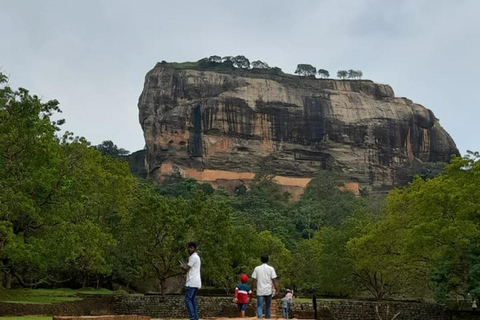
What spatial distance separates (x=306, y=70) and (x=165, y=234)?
93.4 meters

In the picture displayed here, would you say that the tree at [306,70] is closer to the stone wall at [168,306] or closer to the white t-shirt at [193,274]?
the stone wall at [168,306]

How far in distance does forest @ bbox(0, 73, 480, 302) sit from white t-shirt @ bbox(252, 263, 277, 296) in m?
12.2

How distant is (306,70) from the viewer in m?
123

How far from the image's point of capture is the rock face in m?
104

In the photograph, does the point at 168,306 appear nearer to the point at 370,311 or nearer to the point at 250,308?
the point at 250,308

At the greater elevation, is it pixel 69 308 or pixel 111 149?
pixel 111 149

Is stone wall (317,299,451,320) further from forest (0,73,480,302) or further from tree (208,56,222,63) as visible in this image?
tree (208,56,222,63)

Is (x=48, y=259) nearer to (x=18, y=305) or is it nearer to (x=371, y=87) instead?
(x=18, y=305)

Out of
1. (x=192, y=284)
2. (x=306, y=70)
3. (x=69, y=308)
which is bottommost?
(x=69, y=308)

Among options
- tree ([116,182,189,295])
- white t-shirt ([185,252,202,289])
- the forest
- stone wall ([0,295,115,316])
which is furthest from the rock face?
white t-shirt ([185,252,202,289])

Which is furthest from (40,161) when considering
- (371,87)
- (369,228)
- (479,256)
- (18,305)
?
(371,87)

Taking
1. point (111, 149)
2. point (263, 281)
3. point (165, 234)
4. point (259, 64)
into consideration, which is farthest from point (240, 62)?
point (263, 281)

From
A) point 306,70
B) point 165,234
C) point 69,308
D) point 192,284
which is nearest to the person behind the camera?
point 192,284

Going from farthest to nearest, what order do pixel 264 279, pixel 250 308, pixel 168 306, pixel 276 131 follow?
pixel 276 131 → pixel 168 306 → pixel 250 308 → pixel 264 279
